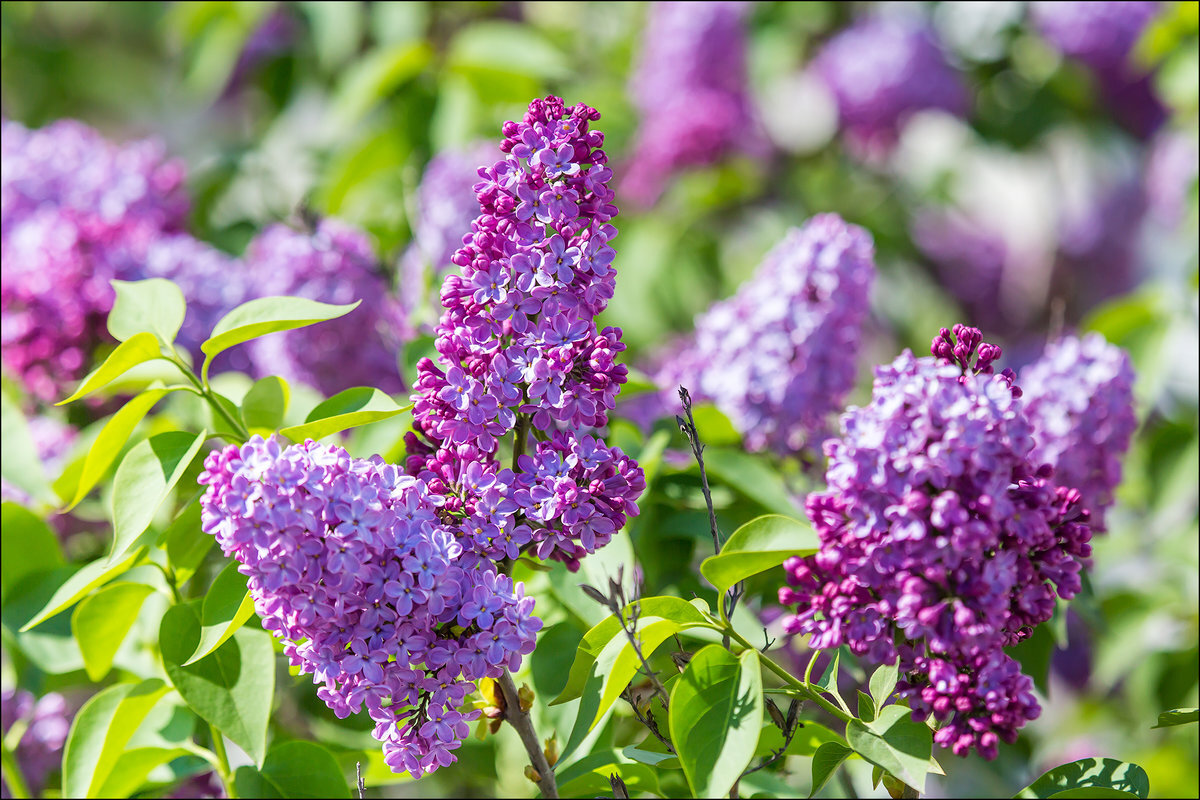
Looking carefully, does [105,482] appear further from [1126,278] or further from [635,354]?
[1126,278]

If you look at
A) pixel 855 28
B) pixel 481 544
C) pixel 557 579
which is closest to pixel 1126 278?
pixel 855 28

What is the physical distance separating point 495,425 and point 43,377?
3.16 ft

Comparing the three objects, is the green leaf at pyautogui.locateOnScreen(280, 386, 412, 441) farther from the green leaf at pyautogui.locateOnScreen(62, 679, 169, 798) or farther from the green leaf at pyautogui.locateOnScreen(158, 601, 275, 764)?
the green leaf at pyautogui.locateOnScreen(62, 679, 169, 798)

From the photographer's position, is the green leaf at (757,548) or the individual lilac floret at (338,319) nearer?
the green leaf at (757,548)

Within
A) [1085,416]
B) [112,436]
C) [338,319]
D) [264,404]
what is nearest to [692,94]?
[338,319]

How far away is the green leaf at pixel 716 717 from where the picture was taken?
0.73 m

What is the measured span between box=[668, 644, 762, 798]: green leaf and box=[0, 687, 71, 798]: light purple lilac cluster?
834 mm

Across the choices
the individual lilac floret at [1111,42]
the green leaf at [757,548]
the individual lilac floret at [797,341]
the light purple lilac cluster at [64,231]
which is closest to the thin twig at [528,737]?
the green leaf at [757,548]

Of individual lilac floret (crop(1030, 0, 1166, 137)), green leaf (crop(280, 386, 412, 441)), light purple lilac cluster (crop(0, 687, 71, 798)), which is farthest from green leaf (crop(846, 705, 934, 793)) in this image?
individual lilac floret (crop(1030, 0, 1166, 137))

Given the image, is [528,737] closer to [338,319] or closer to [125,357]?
[125,357]

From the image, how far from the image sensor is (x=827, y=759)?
2.69ft

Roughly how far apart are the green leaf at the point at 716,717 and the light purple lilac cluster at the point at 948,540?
83 millimetres

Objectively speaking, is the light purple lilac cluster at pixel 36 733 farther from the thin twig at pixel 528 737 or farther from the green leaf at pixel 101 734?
the thin twig at pixel 528 737

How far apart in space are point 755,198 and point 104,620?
186 centimetres
